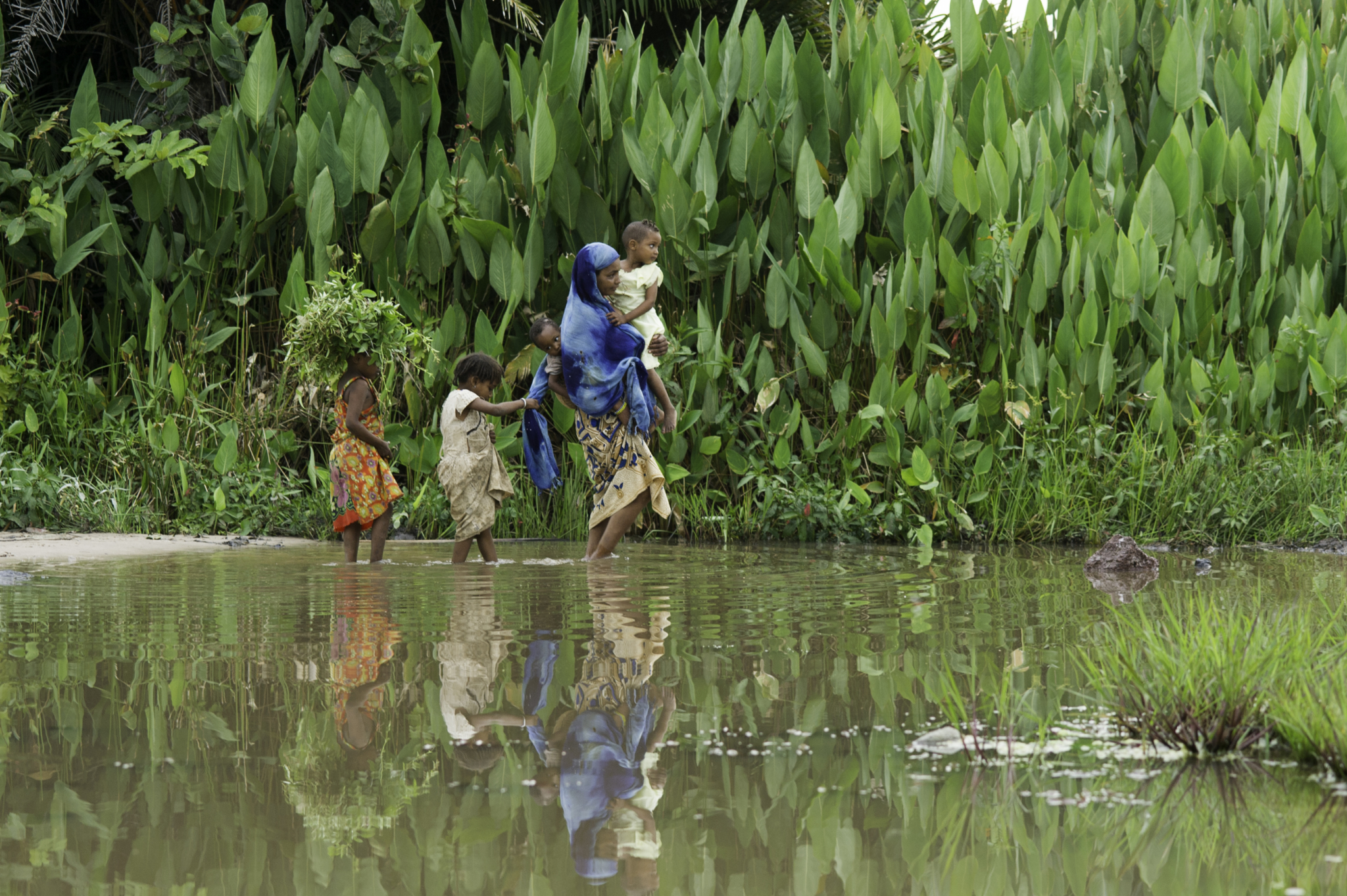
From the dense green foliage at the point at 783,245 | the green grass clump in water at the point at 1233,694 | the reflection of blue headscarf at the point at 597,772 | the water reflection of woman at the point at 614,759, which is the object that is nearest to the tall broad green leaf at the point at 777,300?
the dense green foliage at the point at 783,245

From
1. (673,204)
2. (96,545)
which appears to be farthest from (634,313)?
(96,545)

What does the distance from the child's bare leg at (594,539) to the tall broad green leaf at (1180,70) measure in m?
4.56

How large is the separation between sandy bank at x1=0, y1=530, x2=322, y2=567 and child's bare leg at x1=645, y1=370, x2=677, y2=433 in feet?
7.26

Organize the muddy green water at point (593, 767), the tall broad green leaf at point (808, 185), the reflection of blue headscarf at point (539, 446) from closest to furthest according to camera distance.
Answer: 1. the muddy green water at point (593, 767)
2. the reflection of blue headscarf at point (539, 446)
3. the tall broad green leaf at point (808, 185)

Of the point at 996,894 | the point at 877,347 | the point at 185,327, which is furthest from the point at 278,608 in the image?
the point at 185,327

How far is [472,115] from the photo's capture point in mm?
8297

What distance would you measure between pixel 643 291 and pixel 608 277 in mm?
215

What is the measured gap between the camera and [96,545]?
6664 mm

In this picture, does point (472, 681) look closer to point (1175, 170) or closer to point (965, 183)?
point (965, 183)

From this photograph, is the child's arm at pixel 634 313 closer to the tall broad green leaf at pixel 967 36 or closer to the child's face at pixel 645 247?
the child's face at pixel 645 247

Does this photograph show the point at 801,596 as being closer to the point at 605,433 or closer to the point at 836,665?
the point at 836,665

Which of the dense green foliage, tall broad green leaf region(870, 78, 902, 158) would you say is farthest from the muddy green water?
tall broad green leaf region(870, 78, 902, 158)

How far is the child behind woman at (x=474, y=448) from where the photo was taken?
6.29 m

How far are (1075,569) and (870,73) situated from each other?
3.70 metres
